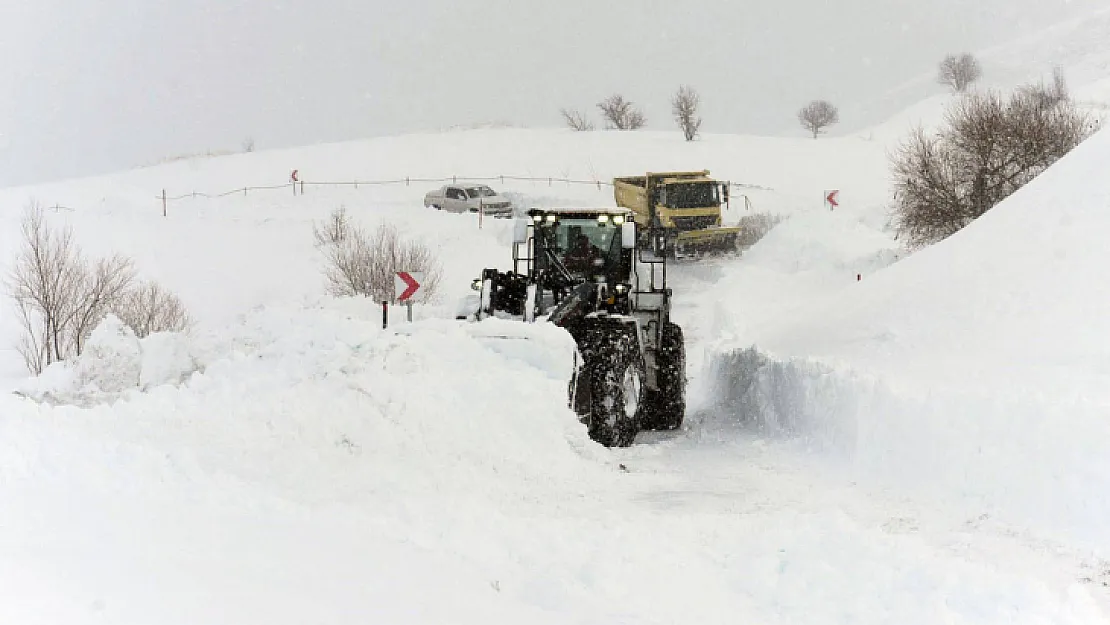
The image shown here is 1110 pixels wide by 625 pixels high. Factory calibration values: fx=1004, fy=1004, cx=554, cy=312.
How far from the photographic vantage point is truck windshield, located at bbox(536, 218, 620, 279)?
42.0 feet

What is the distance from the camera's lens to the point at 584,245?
507 inches

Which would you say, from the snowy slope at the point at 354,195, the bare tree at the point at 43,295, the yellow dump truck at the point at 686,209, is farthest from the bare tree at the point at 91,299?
the yellow dump truck at the point at 686,209

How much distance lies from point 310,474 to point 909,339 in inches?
299

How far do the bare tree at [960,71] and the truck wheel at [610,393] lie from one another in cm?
7955

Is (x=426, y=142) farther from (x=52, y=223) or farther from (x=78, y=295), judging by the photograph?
(x=78, y=295)

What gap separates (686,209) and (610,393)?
60.0ft

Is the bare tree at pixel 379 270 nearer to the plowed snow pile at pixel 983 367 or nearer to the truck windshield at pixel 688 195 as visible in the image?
the truck windshield at pixel 688 195

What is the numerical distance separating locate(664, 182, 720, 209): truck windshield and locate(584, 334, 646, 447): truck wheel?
17804 mm

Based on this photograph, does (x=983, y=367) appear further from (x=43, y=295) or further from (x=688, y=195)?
(x=43, y=295)

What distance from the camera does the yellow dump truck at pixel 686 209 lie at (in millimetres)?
28375

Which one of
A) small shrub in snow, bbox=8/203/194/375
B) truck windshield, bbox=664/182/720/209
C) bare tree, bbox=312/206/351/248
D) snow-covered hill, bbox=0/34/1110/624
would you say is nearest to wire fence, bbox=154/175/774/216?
bare tree, bbox=312/206/351/248

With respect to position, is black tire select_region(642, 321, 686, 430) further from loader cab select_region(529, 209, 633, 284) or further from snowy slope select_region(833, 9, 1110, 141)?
snowy slope select_region(833, 9, 1110, 141)

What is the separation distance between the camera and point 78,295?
2548 centimetres

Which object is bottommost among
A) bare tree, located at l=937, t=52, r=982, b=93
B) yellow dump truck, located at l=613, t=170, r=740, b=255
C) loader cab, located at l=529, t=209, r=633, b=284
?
loader cab, located at l=529, t=209, r=633, b=284
